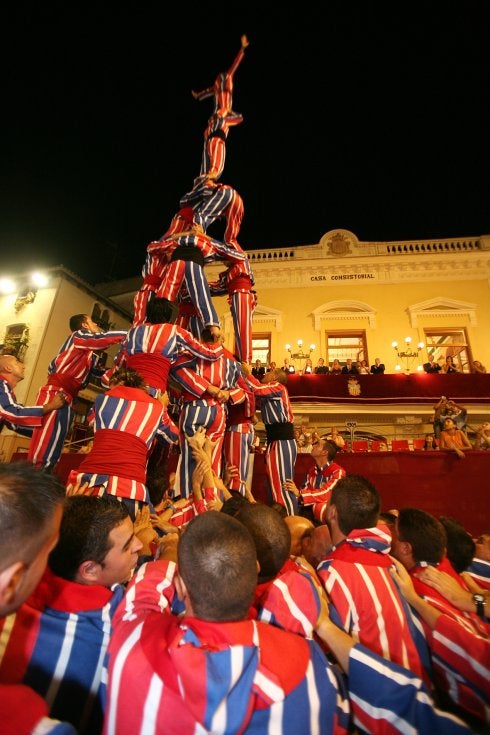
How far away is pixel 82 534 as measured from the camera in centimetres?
158

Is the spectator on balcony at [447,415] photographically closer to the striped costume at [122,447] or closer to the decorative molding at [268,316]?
the striped costume at [122,447]

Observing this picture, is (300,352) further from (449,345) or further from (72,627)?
(72,627)

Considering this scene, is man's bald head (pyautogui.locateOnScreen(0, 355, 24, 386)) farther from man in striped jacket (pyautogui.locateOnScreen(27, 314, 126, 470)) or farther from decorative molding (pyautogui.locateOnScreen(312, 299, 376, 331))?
decorative molding (pyautogui.locateOnScreen(312, 299, 376, 331))

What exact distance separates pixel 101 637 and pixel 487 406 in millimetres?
12354

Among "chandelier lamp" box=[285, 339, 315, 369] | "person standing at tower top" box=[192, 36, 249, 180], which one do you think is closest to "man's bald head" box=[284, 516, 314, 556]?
"person standing at tower top" box=[192, 36, 249, 180]

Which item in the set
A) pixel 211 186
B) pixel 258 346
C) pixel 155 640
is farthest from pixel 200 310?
pixel 258 346

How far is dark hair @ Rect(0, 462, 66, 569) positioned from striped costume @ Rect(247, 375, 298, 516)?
403 centimetres

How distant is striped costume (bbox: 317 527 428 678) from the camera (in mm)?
1683

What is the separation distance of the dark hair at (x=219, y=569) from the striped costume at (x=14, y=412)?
353 cm

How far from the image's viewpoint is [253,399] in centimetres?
512

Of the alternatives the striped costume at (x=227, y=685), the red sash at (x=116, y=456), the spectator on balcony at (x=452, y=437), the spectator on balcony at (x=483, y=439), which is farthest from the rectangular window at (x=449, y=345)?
the striped costume at (x=227, y=685)

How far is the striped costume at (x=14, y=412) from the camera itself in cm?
409

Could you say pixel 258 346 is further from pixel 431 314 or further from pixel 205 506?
pixel 205 506

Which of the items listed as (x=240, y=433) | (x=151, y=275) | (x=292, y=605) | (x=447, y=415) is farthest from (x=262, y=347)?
(x=292, y=605)
